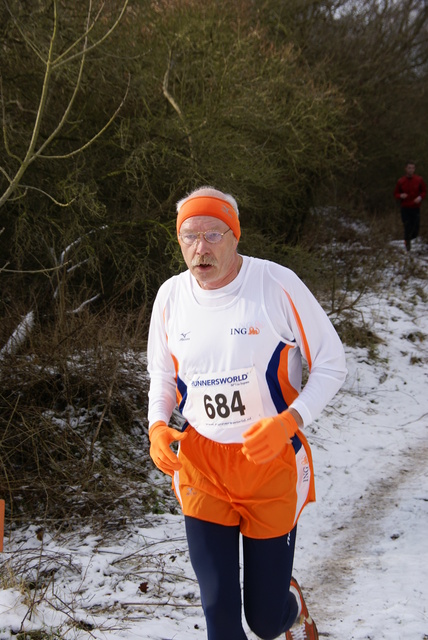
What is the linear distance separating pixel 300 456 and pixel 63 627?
4.92 ft

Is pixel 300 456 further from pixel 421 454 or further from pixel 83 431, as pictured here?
pixel 421 454

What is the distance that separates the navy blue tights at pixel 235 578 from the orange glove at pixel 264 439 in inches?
16.4

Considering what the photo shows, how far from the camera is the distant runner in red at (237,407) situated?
8.05 ft

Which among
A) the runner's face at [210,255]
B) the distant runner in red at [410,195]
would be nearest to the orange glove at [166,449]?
the runner's face at [210,255]

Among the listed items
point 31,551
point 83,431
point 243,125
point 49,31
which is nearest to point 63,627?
point 31,551

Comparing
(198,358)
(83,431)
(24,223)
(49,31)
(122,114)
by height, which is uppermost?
(49,31)

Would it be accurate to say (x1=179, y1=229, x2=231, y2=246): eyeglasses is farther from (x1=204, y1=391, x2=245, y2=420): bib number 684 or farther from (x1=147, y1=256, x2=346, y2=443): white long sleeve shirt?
(x1=204, y1=391, x2=245, y2=420): bib number 684

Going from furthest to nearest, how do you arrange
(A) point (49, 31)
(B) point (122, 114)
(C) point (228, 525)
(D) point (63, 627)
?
(B) point (122, 114) → (A) point (49, 31) → (D) point (63, 627) → (C) point (228, 525)

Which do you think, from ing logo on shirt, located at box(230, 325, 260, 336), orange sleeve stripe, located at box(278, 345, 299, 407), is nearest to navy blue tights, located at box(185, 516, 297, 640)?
orange sleeve stripe, located at box(278, 345, 299, 407)

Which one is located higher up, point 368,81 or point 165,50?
point 368,81

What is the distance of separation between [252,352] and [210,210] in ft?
1.88

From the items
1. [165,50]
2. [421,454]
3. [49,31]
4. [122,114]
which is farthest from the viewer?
[165,50]

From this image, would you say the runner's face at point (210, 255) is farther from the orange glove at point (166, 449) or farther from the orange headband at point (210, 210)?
the orange glove at point (166, 449)

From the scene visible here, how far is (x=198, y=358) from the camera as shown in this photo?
2521 millimetres
